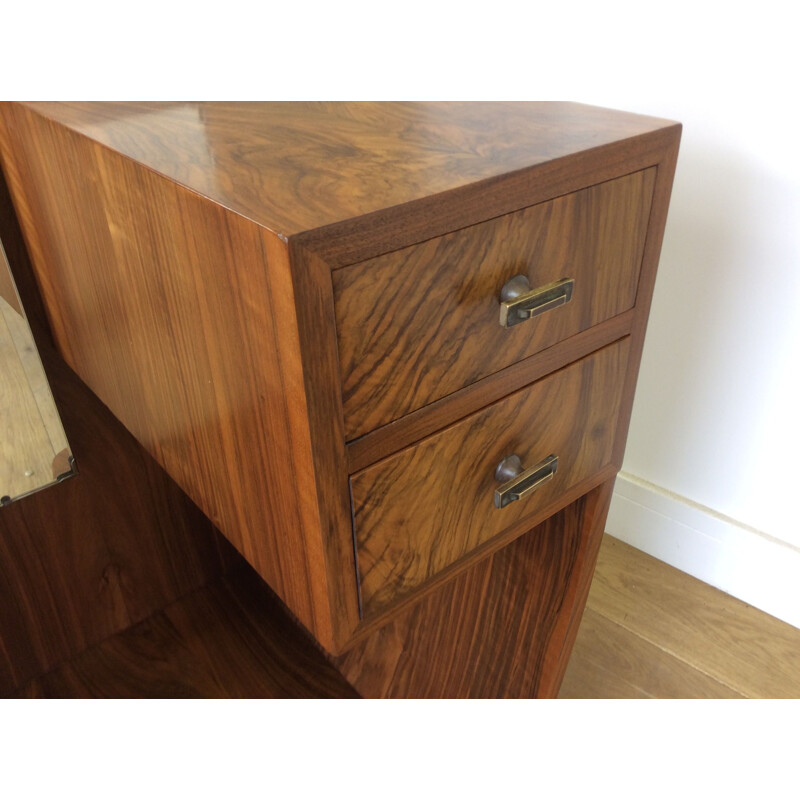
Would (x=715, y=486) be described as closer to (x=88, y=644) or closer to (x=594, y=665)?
(x=594, y=665)

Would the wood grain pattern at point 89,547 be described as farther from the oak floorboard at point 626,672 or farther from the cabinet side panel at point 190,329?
the oak floorboard at point 626,672

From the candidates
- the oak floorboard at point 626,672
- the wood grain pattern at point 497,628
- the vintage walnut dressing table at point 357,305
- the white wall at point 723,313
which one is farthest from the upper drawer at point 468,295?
the oak floorboard at point 626,672

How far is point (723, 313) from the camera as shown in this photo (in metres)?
0.93

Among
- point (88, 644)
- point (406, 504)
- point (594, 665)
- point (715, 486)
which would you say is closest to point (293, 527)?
point (406, 504)

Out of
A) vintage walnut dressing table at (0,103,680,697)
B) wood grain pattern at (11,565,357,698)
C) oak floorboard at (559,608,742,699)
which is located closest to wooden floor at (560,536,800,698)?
oak floorboard at (559,608,742,699)

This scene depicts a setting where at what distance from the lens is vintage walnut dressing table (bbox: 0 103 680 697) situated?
Result: 14.8 inches

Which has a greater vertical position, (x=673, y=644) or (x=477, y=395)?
(x=477, y=395)

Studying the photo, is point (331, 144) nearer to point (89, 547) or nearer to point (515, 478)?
point (515, 478)

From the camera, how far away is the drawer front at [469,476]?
45cm

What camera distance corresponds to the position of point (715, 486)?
1.04m

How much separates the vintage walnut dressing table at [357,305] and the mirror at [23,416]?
70mm

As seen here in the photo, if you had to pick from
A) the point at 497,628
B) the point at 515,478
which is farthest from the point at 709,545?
the point at 515,478

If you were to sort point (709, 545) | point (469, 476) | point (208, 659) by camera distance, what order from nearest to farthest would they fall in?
point (469, 476)
point (208, 659)
point (709, 545)

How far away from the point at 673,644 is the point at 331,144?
2.69ft
